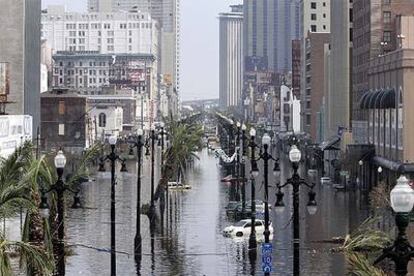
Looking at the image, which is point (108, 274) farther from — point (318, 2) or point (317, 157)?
point (318, 2)

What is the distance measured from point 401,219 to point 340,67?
10558cm

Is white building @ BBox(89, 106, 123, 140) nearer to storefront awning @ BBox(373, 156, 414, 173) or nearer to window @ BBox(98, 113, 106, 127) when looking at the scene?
window @ BBox(98, 113, 106, 127)

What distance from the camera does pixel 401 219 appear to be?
535 inches

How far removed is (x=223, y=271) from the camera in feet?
127

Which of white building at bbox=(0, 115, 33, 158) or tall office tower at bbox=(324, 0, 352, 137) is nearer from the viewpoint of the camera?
white building at bbox=(0, 115, 33, 158)

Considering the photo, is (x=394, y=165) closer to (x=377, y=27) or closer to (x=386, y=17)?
(x=377, y=27)

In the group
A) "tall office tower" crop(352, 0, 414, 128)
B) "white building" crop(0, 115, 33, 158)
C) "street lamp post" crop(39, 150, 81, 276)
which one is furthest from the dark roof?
"street lamp post" crop(39, 150, 81, 276)

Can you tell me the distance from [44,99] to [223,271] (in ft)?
296

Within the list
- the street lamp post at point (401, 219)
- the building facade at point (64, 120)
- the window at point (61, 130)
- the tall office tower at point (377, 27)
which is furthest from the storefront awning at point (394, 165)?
the street lamp post at point (401, 219)

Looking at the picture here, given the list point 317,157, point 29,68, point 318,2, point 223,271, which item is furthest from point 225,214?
→ point 318,2

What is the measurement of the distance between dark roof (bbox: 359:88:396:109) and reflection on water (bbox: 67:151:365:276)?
7301mm

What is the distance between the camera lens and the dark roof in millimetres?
78000

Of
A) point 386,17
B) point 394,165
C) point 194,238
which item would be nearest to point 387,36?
point 386,17

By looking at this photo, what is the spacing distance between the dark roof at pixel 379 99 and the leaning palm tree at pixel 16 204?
60110 millimetres
